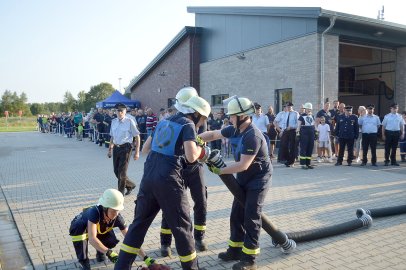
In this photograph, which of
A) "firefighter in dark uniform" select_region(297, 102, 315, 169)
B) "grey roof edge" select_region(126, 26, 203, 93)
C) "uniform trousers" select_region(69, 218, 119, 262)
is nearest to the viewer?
"uniform trousers" select_region(69, 218, 119, 262)

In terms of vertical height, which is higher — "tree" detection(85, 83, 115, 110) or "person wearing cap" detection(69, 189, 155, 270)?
"tree" detection(85, 83, 115, 110)

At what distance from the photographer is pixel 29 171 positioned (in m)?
11.2

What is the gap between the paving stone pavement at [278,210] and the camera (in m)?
4.30

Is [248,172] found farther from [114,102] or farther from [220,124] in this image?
[114,102]

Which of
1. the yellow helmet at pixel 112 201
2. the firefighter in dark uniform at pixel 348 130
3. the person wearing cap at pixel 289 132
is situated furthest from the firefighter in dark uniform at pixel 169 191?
the firefighter in dark uniform at pixel 348 130

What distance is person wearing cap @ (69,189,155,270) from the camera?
3824 mm

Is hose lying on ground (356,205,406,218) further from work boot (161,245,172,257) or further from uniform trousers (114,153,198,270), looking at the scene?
uniform trousers (114,153,198,270)

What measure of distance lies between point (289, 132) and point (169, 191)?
27.2ft

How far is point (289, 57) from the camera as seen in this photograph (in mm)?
14500

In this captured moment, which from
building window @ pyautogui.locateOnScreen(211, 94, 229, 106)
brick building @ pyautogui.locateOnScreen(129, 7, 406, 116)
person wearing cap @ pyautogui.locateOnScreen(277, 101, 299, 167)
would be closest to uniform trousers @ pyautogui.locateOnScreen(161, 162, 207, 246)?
person wearing cap @ pyautogui.locateOnScreen(277, 101, 299, 167)

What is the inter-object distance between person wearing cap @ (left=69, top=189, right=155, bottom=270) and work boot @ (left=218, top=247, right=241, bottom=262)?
871 millimetres

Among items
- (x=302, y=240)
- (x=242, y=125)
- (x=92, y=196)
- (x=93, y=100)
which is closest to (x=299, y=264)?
(x=302, y=240)

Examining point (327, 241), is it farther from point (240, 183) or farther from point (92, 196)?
point (92, 196)

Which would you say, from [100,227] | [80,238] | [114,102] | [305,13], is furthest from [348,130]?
[114,102]
